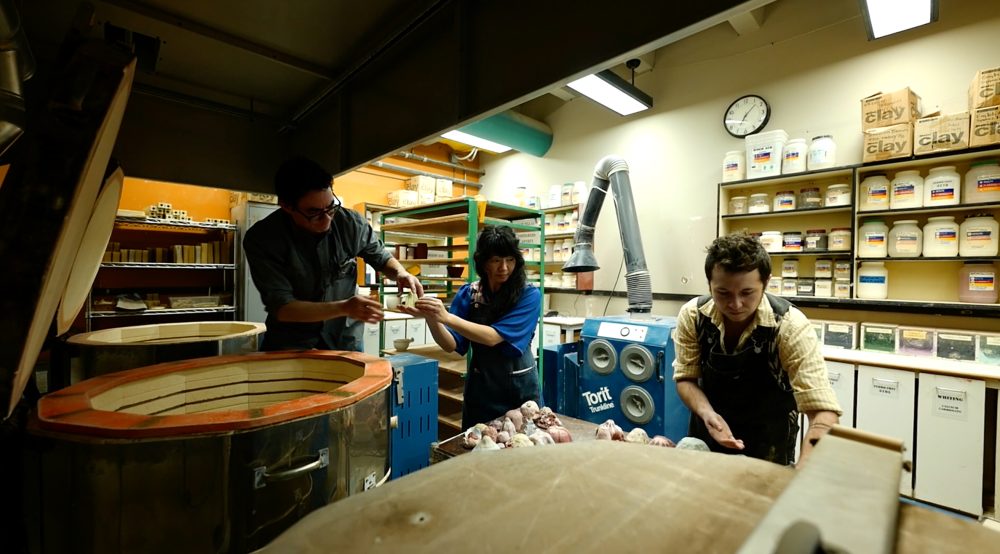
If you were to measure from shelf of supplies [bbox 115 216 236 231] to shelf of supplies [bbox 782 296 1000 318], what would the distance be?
600 cm

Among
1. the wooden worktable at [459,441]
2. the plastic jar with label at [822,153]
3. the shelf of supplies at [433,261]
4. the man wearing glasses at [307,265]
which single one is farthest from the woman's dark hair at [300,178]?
the plastic jar with label at [822,153]

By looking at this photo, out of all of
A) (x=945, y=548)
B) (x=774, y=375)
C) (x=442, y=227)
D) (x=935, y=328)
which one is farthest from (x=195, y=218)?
(x=935, y=328)

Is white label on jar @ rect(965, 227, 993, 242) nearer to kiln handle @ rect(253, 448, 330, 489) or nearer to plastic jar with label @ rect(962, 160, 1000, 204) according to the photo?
plastic jar with label @ rect(962, 160, 1000, 204)

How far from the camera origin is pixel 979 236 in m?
2.92

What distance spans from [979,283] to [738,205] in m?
1.69

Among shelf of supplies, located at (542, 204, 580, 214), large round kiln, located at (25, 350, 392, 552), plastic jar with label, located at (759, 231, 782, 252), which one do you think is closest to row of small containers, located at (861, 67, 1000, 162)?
plastic jar with label, located at (759, 231, 782, 252)

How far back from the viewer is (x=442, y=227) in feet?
12.2

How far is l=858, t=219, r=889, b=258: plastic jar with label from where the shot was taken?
3258 mm

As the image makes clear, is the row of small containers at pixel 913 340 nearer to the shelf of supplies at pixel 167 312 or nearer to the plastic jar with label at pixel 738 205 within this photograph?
the plastic jar with label at pixel 738 205

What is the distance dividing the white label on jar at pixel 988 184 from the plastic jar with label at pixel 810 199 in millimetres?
875

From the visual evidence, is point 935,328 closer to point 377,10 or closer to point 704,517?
point 704,517

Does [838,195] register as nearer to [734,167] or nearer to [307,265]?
[734,167]

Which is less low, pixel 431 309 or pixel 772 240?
pixel 772 240

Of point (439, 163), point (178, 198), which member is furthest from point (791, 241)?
point (178, 198)
